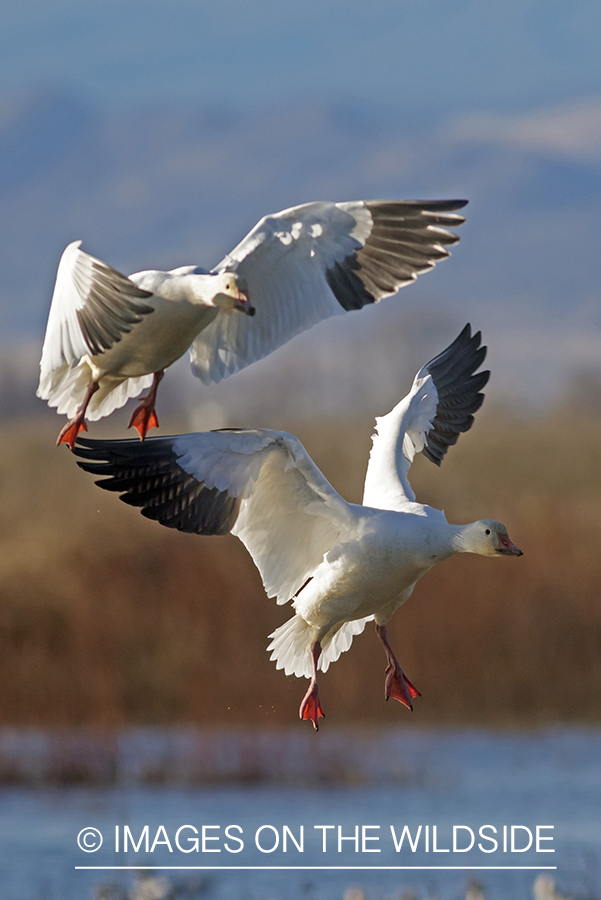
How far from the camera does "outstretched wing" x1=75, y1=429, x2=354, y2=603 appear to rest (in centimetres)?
589

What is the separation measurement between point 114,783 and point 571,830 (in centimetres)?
500

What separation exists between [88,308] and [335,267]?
4.51 ft

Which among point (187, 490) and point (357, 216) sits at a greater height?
point (357, 216)

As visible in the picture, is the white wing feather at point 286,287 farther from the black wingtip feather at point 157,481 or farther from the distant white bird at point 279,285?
the black wingtip feather at point 157,481

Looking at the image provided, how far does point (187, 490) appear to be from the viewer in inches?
235

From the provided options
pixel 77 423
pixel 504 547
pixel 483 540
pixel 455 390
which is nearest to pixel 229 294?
pixel 77 423

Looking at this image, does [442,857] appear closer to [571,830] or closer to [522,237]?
[571,830]

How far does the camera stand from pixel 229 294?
5840 millimetres

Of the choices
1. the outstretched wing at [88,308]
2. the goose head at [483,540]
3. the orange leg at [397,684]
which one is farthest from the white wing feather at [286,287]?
the orange leg at [397,684]

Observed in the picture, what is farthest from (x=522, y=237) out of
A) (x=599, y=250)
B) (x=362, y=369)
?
(x=362, y=369)

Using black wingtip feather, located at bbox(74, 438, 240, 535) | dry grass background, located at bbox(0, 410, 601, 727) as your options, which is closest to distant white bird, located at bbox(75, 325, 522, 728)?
black wingtip feather, located at bbox(74, 438, 240, 535)

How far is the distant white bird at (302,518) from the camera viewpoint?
19.4 ft

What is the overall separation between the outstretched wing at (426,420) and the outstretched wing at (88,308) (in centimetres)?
144

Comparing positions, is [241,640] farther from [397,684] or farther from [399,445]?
[397,684]
